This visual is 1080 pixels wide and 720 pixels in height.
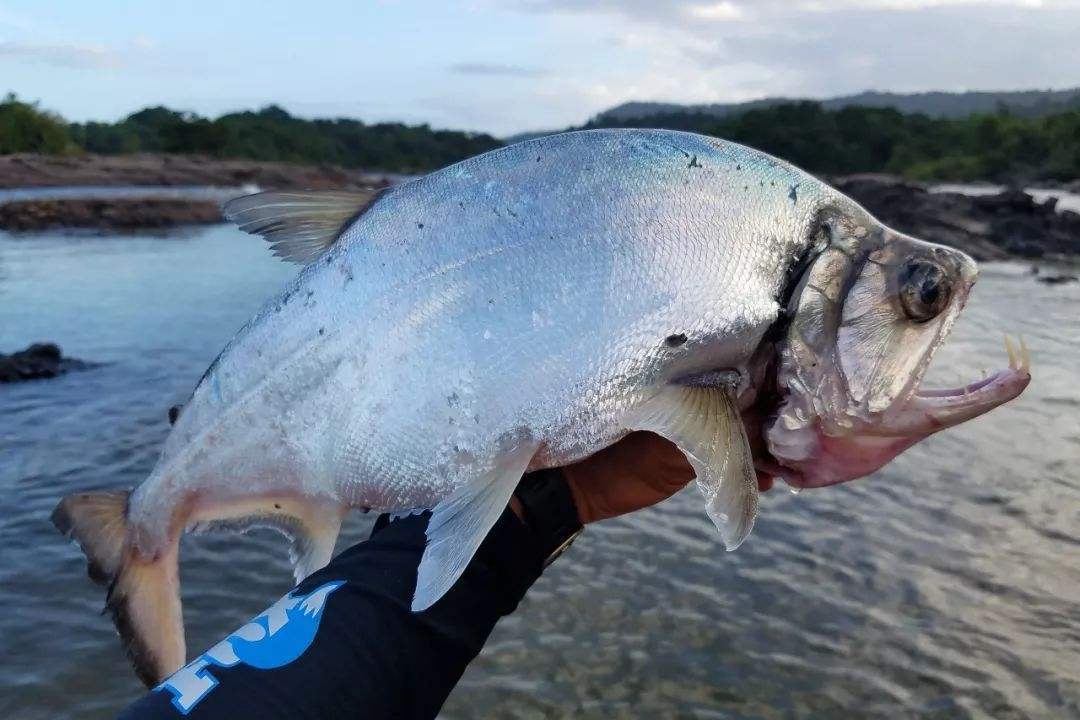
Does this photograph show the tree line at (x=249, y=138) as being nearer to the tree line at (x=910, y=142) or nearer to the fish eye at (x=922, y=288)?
the tree line at (x=910, y=142)

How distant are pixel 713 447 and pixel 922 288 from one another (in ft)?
2.19

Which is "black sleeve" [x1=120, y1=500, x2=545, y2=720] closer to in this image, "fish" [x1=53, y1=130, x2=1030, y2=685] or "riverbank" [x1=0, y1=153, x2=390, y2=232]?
"fish" [x1=53, y1=130, x2=1030, y2=685]

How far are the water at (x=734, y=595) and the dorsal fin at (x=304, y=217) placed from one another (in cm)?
416

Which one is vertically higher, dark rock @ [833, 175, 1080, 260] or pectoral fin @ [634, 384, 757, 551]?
pectoral fin @ [634, 384, 757, 551]

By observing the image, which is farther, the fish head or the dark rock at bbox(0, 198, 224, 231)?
the dark rock at bbox(0, 198, 224, 231)

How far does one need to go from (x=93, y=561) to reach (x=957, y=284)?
2498mm

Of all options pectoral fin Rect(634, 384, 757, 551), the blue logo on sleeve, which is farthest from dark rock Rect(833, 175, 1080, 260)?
the blue logo on sleeve

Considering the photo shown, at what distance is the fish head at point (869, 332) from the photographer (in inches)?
89.2

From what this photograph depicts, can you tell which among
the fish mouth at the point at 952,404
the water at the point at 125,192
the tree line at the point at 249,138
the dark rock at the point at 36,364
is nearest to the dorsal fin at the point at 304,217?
the fish mouth at the point at 952,404

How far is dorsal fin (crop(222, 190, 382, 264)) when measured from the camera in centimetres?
245

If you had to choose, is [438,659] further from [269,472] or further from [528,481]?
[269,472]

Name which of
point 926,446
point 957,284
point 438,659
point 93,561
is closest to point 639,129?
point 957,284

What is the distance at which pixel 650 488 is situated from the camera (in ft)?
8.85

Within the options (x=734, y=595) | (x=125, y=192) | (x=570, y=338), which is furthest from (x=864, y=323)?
(x=125, y=192)
